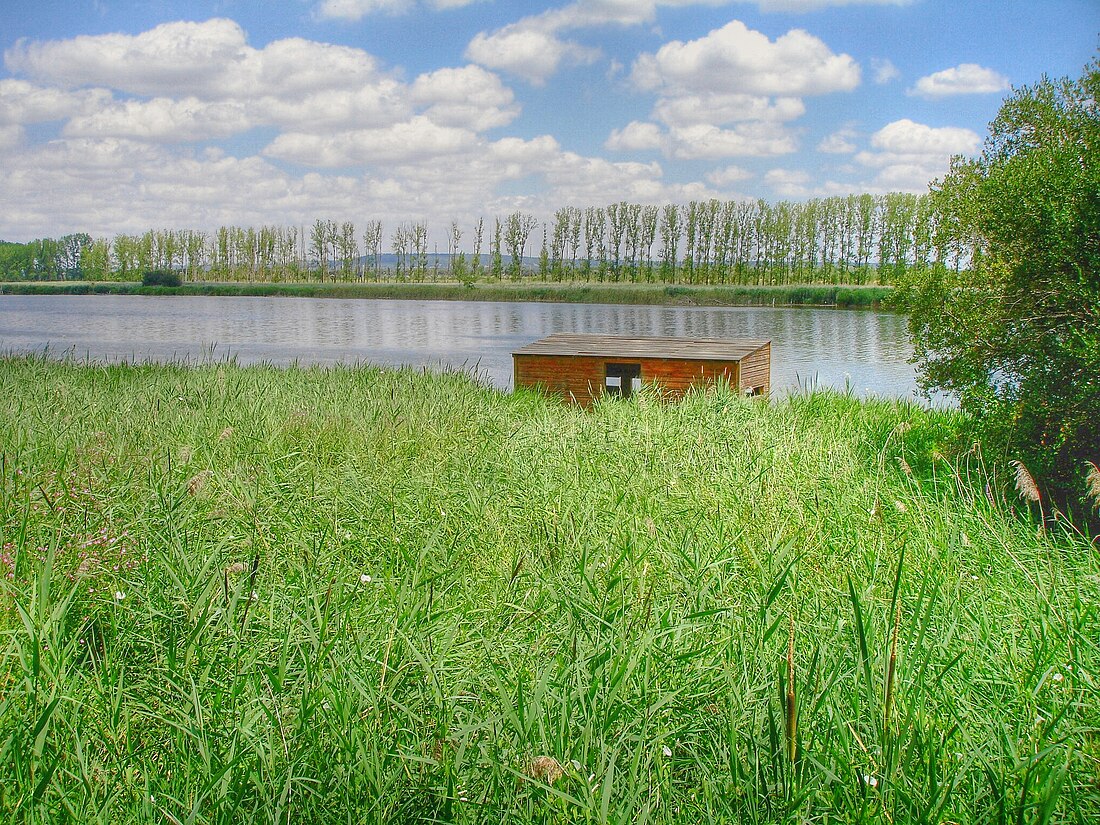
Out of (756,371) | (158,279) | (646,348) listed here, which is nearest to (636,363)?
(646,348)

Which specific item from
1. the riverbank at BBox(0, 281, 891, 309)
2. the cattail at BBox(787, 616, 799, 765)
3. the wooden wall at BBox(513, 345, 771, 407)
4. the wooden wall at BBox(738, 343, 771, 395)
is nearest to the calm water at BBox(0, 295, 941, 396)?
the wooden wall at BBox(738, 343, 771, 395)

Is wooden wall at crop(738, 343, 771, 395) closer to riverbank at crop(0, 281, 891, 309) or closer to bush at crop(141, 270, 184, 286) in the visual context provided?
riverbank at crop(0, 281, 891, 309)

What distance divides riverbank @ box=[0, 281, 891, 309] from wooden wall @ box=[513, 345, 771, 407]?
38758 mm

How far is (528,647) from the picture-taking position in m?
3.39

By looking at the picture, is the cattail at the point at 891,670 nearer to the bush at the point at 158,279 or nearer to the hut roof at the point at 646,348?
the hut roof at the point at 646,348

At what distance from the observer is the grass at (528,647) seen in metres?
2.42

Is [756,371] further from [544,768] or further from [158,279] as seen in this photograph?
[158,279]

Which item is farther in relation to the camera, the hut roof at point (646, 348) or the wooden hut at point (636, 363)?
the hut roof at point (646, 348)

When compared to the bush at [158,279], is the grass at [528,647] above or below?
below

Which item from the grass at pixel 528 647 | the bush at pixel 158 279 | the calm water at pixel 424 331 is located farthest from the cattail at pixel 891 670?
the bush at pixel 158 279

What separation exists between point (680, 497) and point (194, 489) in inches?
117

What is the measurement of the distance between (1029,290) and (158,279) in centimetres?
7274

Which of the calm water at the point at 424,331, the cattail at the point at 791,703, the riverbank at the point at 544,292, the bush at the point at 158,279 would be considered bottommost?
the calm water at the point at 424,331

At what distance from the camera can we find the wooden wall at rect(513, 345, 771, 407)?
45.9 feet
